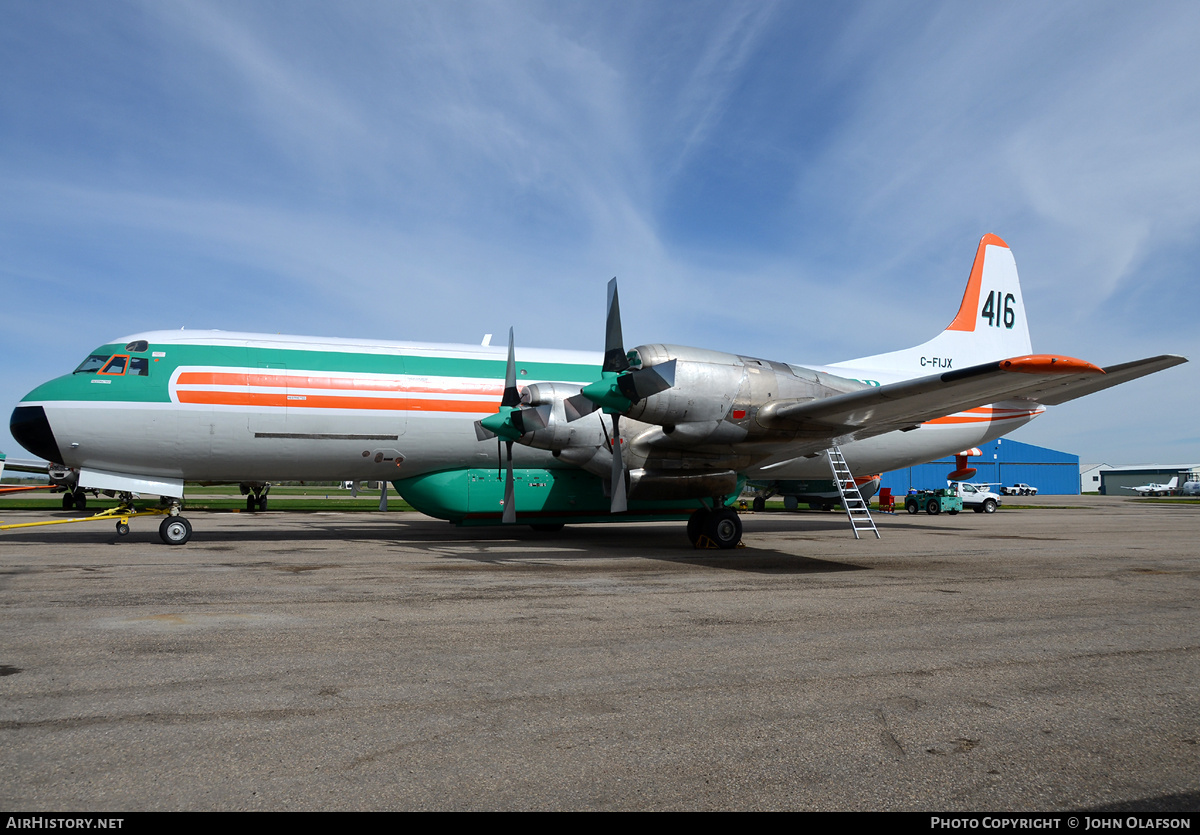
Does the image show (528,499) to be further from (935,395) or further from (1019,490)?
(1019,490)

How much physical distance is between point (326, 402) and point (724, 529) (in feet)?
27.6

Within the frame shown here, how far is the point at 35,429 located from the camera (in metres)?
12.7

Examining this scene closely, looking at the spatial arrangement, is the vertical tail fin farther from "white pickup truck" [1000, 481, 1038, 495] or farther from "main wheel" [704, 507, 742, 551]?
"white pickup truck" [1000, 481, 1038, 495]

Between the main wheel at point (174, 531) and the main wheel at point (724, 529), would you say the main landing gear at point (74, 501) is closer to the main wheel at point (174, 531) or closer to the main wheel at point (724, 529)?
the main wheel at point (174, 531)

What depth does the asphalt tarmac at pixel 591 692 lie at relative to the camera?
10.3 feet

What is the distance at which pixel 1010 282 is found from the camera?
20.3m

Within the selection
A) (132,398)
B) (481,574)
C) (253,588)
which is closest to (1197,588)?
(481,574)

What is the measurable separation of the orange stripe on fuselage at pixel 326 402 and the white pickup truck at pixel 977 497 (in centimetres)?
3224

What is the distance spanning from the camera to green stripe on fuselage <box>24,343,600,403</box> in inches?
517

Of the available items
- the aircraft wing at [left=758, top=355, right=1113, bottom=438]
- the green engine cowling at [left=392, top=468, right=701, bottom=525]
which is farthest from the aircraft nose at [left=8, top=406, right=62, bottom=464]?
the aircraft wing at [left=758, top=355, right=1113, bottom=438]

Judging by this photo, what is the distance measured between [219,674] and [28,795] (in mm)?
1899

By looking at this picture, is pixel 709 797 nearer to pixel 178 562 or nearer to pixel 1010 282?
pixel 178 562

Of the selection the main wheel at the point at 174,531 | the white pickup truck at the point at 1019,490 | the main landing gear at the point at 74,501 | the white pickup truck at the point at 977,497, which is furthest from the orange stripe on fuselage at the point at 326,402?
the white pickup truck at the point at 1019,490

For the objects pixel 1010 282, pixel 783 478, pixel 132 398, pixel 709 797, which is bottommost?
pixel 709 797
